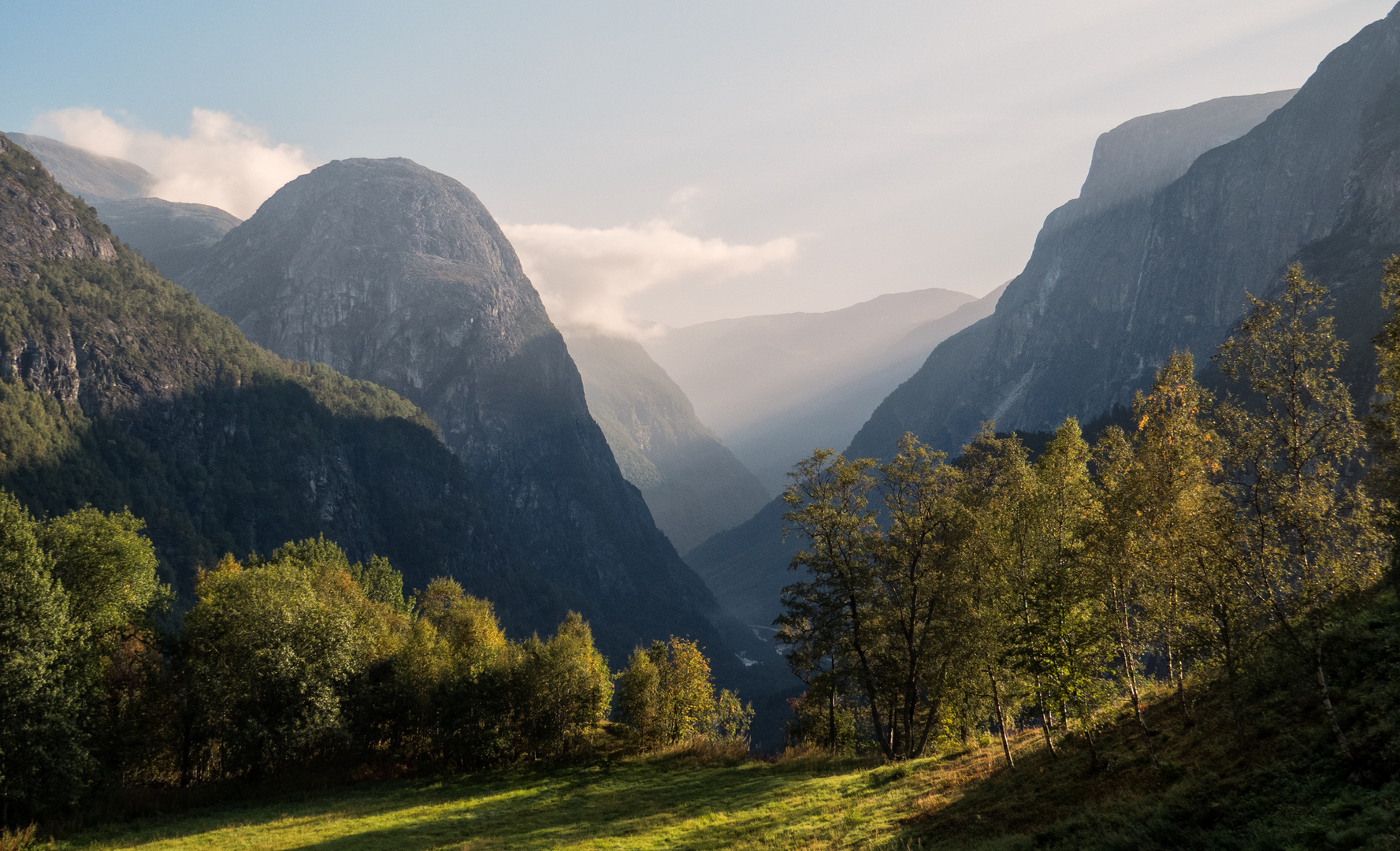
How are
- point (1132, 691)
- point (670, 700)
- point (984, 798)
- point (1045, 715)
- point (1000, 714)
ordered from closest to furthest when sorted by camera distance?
point (1132, 691)
point (984, 798)
point (1045, 715)
point (1000, 714)
point (670, 700)

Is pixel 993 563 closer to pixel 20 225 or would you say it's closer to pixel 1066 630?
pixel 1066 630

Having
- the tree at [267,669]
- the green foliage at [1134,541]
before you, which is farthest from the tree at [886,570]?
the tree at [267,669]

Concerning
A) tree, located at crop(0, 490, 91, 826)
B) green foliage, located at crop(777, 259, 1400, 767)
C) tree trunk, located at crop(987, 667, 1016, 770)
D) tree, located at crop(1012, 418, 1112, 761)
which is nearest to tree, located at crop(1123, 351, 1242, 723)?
green foliage, located at crop(777, 259, 1400, 767)

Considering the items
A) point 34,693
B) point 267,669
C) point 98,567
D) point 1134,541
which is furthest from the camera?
point 98,567

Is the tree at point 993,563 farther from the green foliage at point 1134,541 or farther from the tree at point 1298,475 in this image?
the tree at point 1298,475

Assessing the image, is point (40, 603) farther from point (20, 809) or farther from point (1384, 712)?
point (1384, 712)

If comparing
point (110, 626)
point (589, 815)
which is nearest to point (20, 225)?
point (110, 626)

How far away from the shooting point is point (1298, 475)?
1928 centimetres

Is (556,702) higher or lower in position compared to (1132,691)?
lower

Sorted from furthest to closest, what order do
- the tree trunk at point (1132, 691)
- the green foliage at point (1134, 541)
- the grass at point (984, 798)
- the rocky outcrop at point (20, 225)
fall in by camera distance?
1. the rocky outcrop at point (20, 225)
2. the tree trunk at point (1132, 691)
3. the green foliage at point (1134, 541)
4. the grass at point (984, 798)

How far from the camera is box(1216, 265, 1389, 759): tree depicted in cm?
1800

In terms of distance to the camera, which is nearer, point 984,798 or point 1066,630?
point 1066,630

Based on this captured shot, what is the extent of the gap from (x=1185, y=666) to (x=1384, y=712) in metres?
10.3

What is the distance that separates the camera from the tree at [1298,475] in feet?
59.1
